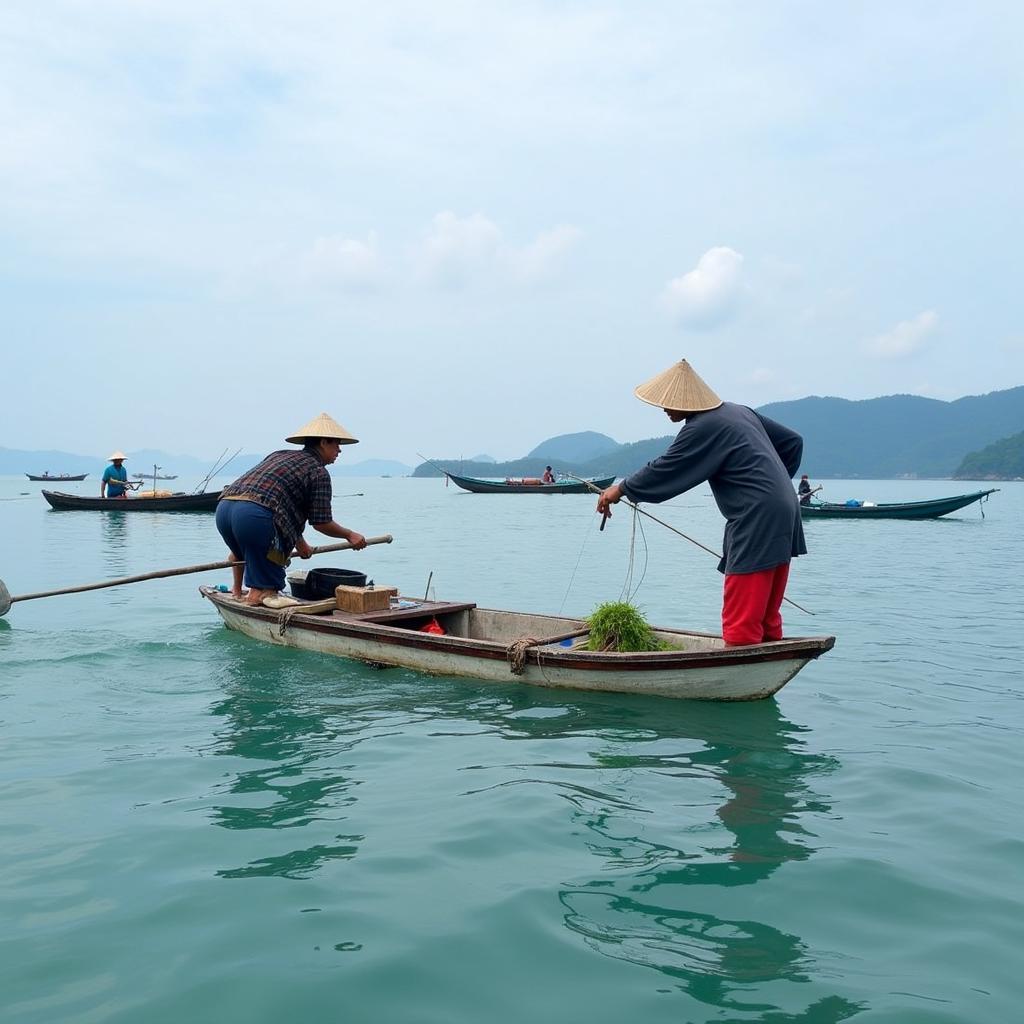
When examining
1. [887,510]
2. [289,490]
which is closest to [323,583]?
[289,490]

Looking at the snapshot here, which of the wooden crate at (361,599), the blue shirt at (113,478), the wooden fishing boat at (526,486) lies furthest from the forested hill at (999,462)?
the wooden crate at (361,599)

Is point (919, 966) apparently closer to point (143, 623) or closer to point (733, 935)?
point (733, 935)

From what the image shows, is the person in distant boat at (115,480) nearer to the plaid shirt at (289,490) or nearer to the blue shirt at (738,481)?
the plaid shirt at (289,490)

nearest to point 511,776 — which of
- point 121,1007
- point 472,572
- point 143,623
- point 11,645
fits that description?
point 121,1007

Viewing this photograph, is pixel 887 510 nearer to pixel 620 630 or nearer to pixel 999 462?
pixel 620 630

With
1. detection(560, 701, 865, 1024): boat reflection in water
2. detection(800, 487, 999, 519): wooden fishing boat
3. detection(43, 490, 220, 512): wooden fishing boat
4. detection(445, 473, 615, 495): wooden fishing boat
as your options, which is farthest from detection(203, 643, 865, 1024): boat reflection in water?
detection(445, 473, 615, 495): wooden fishing boat

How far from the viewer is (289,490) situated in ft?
26.1

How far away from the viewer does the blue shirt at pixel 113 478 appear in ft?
94.7

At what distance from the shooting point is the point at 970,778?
5.14m

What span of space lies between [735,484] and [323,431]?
3.83m

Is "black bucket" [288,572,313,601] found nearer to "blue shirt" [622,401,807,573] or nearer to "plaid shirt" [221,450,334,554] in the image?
"plaid shirt" [221,450,334,554]

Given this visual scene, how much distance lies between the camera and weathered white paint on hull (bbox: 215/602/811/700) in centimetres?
612

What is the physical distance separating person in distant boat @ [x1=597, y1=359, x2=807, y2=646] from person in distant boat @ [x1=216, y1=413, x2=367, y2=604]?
9.83 ft

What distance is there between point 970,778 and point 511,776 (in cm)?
256
